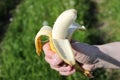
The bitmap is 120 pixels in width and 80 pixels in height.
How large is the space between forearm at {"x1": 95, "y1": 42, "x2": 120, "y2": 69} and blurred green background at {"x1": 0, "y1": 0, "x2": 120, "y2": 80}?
1.45 meters

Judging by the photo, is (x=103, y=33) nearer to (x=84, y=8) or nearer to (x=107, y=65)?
(x=84, y=8)

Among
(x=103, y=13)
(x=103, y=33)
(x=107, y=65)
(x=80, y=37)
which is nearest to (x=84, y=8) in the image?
(x=103, y=13)

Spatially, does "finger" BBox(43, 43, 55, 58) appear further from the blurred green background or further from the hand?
the blurred green background

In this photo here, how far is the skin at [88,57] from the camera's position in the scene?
75.8 inches

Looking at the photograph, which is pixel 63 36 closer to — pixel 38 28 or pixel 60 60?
pixel 60 60

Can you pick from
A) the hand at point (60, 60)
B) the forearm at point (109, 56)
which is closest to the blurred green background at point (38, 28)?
the forearm at point (109, 56)

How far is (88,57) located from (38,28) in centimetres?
291

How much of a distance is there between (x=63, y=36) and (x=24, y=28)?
3500 mm

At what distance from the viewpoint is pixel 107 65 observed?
2.11 meters

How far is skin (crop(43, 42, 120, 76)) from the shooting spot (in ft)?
6.31

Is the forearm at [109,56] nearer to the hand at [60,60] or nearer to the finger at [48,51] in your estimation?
the hand at [60,60]

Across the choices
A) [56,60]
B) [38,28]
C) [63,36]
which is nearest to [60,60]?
[56,60]

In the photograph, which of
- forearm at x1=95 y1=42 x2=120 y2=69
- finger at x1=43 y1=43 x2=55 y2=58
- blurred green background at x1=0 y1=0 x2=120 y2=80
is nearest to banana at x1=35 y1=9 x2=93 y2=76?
finger at x1=43 y1=43 x2=55 y2=58

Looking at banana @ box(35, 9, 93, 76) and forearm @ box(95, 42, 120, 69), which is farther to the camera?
forearm @ box(95, 42, 120, 69)
